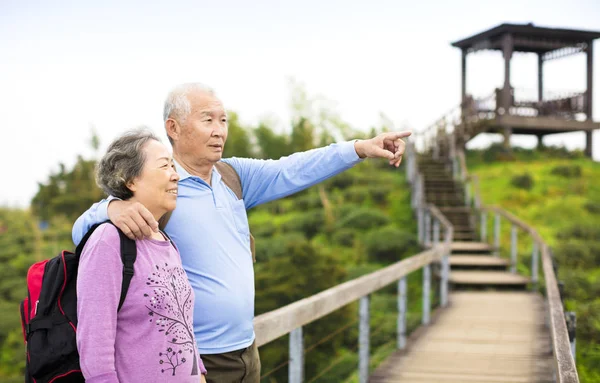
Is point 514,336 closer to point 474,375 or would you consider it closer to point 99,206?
point 474,375

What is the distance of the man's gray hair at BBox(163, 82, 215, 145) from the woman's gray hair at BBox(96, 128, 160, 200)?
39 centimetres

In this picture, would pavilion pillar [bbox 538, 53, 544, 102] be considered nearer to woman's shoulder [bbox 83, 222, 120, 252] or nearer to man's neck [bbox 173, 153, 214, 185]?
man's neck [bbox 173, 153, 214, 185]

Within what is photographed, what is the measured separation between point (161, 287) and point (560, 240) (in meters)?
13.2

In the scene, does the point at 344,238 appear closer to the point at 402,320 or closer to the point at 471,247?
the point at 471,247

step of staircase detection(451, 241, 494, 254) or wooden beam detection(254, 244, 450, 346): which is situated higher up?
wooden beam detection(254, 244, 450, 346)

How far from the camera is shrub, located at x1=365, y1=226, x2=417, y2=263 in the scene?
1394 cm

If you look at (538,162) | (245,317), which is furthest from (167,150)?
(538,162)

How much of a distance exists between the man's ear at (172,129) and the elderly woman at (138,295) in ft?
1.24

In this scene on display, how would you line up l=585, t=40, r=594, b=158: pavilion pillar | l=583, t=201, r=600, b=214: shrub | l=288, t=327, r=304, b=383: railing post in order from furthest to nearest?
l=585, t=40, r=594, b=158: pavilion pillar → l=583, t=201, r=600, b=214: shrub → l=288, t=327, r=304, b=383: railing post

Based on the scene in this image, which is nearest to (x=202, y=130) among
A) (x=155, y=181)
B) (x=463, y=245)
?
(x=155, y=181)

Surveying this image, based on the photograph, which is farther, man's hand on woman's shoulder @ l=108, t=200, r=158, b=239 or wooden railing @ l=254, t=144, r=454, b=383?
wooden railing @ l=254, t=144, r=454, b=383

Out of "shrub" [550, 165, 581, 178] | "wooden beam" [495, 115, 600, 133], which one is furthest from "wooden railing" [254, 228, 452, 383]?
"wooden beam" [495, 115, 600, 133]

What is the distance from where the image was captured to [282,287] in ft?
30.6

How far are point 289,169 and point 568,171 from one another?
17933mm
